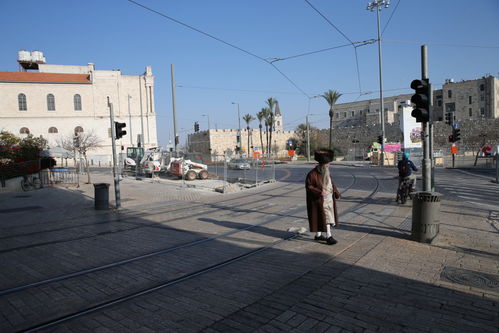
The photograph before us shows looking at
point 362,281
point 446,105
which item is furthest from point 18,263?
point 446,105

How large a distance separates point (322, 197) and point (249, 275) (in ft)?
7.23

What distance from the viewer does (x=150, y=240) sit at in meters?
7.75

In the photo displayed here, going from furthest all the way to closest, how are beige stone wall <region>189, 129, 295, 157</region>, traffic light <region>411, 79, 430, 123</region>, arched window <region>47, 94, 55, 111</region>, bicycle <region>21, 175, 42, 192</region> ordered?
beige stone wall <region>189, 129, 295, 157</region> < arched window <region>47, 94, 55, 111</region> < bicycle <region>21, 175, 42, 192</region> < traffic light <region>411, 79, 430, 123</region>

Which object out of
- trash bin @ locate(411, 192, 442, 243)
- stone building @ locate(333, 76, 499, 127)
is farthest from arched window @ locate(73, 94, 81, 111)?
trash bin @ locate(411, 192, 442, 243)

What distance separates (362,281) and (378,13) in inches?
1274

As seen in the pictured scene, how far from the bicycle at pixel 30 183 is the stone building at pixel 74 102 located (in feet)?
134

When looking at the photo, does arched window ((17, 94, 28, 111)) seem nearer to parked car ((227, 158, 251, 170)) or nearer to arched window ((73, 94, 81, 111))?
arched window ((73, 94, 81, 111))

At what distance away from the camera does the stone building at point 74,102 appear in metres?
55.9

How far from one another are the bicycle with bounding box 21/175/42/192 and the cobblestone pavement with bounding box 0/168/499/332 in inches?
367

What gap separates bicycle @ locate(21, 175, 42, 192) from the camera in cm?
1828

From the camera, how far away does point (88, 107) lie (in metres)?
60.7

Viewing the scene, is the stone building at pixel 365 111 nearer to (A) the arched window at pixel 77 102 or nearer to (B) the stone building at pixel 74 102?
(B) the stone building at pixel 74 102

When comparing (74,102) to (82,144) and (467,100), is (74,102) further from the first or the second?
(467,100)

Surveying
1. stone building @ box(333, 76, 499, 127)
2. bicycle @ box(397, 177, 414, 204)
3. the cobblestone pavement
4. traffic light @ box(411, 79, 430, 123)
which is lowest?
the cobblestone pavement
